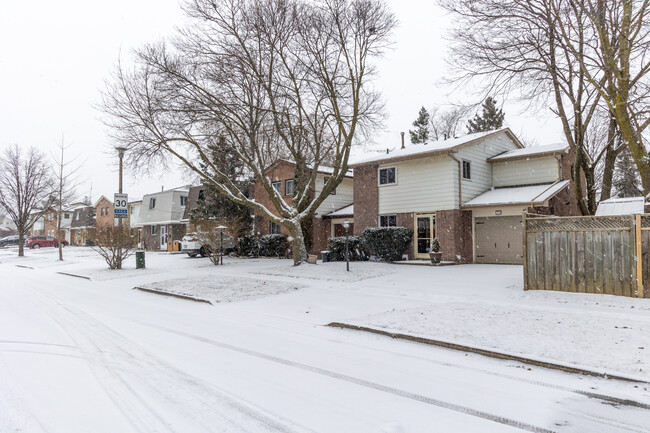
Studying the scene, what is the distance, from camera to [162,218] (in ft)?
127

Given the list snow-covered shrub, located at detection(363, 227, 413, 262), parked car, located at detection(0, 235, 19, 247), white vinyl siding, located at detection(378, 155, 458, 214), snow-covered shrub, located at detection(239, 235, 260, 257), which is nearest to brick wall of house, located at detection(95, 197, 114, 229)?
parked car, located at detection(0, 235, 19, 247)

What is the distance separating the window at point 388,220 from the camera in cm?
2106

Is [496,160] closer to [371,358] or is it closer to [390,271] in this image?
[390,271]

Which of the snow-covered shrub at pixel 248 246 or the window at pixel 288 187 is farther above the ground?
the window at pixel 288 187

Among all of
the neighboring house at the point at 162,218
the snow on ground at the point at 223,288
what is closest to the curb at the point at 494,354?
the snow on ground at the point at 223,288

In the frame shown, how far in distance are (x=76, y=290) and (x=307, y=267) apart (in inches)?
312

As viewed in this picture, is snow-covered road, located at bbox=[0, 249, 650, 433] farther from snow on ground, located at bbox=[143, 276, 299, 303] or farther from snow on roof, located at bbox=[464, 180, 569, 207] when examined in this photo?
snow on roof, located at bbox=[464, 180, 569, 207]

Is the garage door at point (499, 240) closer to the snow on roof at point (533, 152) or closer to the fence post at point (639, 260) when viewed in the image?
the snow on roof at point (533, 152)

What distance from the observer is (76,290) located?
1313 cm

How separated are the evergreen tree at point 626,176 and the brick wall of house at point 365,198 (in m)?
17.8

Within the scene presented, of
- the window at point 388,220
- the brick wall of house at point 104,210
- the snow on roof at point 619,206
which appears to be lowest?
the window at point 388,220

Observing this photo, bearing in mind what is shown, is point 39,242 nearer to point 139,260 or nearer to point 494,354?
point 139,260

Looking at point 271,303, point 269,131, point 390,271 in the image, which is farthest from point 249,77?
point 271,303

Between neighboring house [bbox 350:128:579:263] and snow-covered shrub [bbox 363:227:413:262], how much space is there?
92 cm
